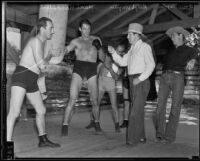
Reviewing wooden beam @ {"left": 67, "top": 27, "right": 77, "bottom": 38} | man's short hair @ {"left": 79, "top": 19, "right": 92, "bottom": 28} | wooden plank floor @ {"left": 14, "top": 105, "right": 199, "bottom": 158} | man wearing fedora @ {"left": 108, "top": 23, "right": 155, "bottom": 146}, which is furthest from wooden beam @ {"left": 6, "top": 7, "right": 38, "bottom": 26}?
wooden plank floor @ {"left": 14, "top": 105, "right": 199, "bottom": 158}

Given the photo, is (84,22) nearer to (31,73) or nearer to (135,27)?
(135,27)

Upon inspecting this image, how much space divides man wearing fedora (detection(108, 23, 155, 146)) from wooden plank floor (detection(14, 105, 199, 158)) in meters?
0.14

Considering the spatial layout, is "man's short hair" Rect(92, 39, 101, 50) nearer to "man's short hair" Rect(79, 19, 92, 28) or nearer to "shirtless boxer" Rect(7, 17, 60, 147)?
"man's short hair" Rect(79, 19, 92, 28)

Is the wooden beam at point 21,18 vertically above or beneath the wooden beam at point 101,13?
beneath

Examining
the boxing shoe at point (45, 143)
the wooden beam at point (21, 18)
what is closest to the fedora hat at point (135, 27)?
the wooden beam at point (21, 18)

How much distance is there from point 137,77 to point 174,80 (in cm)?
38

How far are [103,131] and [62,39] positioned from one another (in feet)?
3.57

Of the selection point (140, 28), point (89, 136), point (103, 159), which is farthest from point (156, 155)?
point (140, 28)

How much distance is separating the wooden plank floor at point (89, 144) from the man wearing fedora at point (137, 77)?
14 centimetres

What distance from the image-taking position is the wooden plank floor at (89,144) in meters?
2.34

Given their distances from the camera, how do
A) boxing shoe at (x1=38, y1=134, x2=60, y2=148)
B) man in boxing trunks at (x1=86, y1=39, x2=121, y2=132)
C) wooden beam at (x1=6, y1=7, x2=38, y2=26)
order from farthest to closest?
man in boxing trunks at (x1=86, y1=39, x2=121, y2=132), boxing shoe at (x1=38, y1=134, x2=60, y2=148), wooden beam at (x1=6, y1=7, x2=38, y2=26)

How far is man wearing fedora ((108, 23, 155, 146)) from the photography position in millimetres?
2613

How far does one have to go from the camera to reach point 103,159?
225 centimetres

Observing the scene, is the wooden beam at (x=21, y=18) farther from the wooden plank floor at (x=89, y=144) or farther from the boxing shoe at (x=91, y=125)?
the boxing shoe at (x=91, y=125)
